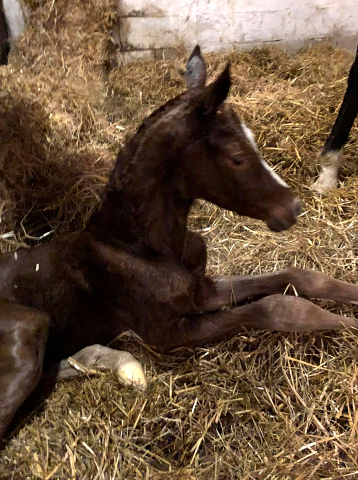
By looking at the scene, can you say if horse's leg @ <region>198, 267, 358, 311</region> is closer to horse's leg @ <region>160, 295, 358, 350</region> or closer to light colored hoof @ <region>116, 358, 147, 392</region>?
horse's leg @ <region>160, 295, 358, 350</region>

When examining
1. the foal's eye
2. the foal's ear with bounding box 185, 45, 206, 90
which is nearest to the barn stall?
the foal's eye

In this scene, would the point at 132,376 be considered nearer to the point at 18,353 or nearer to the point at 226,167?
the point at 18,353

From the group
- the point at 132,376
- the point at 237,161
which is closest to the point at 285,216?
the point at 237,161

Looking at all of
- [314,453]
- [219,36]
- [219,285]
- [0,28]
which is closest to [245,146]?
[219,285]

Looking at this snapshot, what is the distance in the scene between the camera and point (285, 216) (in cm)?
177

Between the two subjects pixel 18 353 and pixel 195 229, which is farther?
pixel 195 229

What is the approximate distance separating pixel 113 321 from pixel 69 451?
2.11 ft

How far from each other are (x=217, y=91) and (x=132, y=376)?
4.73ft

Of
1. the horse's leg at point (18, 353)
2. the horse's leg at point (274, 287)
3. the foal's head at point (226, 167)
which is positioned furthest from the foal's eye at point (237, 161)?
the horse's leg at point (18, 353)

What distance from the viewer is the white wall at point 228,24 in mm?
4449

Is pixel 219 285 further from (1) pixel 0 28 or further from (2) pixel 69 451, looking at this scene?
(1) pixel 0 28

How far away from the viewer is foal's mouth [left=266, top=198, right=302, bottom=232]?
1758 millimetres

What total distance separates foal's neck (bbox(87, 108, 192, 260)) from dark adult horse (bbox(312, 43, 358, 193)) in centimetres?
163

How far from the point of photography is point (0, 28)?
4.31 meters
